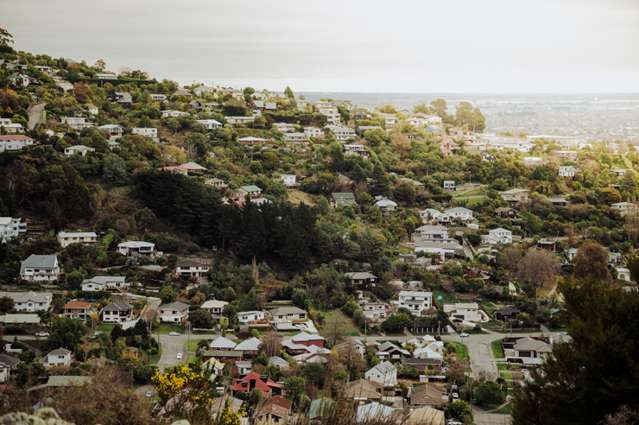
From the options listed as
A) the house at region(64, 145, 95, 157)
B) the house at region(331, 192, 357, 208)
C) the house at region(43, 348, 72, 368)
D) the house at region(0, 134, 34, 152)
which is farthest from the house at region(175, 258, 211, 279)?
the house at region(0, 134, 34, 152)

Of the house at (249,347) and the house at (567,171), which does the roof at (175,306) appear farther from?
the house at (567,171)

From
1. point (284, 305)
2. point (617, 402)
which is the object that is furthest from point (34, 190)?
point (617, 402)

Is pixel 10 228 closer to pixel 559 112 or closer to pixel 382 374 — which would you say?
pixel 382 374

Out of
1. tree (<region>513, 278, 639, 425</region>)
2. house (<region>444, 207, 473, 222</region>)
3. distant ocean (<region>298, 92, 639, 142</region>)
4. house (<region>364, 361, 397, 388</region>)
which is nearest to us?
tree (<region>513, 278, 639, 425</region>)

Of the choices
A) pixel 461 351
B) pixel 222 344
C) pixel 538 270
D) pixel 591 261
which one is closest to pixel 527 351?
pixel 461 351

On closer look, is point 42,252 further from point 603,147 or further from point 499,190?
point 603,147

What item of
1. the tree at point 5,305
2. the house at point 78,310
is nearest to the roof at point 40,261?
the tree at point 5,305

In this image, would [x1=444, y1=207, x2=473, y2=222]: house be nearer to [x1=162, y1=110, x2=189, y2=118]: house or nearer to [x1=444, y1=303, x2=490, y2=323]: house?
[x1=444, y1=303, x2=490, y2=323]: house
